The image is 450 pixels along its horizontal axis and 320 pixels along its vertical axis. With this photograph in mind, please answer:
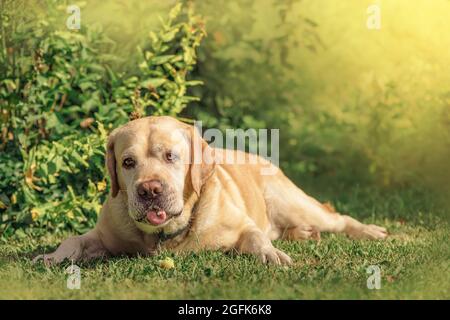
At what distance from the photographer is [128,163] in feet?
14.1

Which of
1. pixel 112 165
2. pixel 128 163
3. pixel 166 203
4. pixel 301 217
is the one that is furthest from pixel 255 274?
pixel 301 217

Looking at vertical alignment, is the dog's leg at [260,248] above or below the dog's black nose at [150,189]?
below

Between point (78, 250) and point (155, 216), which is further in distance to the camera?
point (78, 250)

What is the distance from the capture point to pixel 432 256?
4.41m

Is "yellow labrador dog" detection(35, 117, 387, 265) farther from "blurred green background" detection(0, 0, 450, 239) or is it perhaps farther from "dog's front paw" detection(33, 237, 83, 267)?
"blurred green background" detection(0, 0, 450, 239)

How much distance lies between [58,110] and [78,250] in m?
1.34

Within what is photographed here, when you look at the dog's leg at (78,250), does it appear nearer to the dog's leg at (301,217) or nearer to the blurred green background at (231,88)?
the blurred green background at (231,88)

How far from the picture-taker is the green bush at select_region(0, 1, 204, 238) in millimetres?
5375

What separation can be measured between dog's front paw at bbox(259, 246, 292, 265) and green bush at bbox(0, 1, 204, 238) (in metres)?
1.45

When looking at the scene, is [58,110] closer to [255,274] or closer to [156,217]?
[156,217]

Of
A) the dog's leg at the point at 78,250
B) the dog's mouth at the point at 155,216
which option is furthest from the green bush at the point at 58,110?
the dog's mouth at the point at 155,216

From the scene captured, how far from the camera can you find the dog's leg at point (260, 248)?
13.9 feet

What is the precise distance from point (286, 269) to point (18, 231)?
204cm

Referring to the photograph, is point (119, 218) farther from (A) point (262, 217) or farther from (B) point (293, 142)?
(B) point (293, 142)
